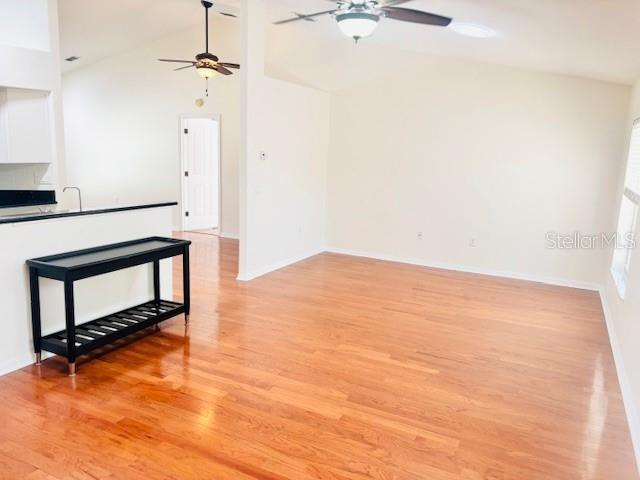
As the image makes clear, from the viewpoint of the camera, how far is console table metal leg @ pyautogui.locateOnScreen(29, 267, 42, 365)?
3035 millimetres

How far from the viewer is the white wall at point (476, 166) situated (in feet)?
18.0

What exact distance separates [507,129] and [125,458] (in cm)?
540

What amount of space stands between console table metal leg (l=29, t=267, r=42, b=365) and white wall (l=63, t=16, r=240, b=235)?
192 inches

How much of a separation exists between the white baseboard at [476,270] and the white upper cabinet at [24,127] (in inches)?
157

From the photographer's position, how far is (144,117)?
326 inches

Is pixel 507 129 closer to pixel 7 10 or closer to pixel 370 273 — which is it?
pixel 370 273

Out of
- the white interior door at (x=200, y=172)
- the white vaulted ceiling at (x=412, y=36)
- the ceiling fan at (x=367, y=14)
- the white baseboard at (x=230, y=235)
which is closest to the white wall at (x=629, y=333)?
the white vaulted ceiling at (x=412, y=36)

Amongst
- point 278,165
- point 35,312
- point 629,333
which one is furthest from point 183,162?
point 629,333

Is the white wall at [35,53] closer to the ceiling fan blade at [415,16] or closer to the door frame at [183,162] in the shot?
the door frame at [183,162]

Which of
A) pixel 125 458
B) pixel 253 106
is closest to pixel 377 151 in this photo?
pixel 253 106

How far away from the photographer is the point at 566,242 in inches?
224

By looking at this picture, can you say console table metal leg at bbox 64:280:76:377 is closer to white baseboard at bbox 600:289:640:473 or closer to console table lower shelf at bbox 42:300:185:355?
console table lower shelf at bbox 42:300:185:355

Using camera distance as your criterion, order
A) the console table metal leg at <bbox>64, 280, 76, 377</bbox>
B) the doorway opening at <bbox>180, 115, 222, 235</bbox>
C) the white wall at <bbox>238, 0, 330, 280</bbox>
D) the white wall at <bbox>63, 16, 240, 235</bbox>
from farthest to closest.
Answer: the doorway opening at <bbox>180, 115, 222, 235</bbox>, the white wall at <bbox>63, 16, 240, 235</bbox>, the white wall at <bbox>238, 0, 330, 280</bbox>, the console table metal leg at <bbox>64, 280, 76, 377</bbox>

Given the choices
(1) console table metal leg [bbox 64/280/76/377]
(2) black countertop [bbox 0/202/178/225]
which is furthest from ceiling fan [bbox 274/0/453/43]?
(1) console table metal leg [bbox 64/280/76/377]
